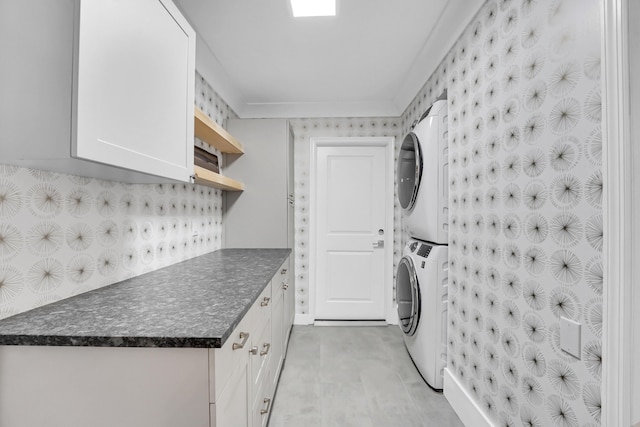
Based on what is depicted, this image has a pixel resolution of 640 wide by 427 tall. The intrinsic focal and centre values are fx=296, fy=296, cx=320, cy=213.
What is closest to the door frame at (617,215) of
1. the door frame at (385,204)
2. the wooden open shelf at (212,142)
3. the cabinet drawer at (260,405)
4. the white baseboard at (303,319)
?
A: the cabinet drawer at (260,405)

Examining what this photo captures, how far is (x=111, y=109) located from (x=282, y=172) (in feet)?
6.18

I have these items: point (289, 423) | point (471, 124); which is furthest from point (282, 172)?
point (289, 423)

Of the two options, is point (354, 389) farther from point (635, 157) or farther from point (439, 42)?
point (439, 42)

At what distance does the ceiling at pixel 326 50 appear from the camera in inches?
67.2

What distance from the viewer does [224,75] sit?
2.48 metres

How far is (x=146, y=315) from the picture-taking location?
2.98 feet

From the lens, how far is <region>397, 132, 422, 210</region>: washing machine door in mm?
2152

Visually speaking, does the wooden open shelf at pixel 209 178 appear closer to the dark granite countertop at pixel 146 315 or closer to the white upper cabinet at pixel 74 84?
the dark granite countertop at pixel 146 315

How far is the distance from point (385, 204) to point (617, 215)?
2.42 meters

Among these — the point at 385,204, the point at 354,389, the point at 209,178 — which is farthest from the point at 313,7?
the point at 354,389

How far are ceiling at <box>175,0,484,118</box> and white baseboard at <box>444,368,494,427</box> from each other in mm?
2115

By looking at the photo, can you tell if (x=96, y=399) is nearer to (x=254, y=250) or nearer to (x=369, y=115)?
(x=254, y=250)

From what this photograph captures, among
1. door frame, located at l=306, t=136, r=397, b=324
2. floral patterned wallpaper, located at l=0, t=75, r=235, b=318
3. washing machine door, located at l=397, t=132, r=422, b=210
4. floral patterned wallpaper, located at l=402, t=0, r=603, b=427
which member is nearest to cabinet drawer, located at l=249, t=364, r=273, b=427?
floral patterned wallpaper, located at l=0, t=75, r=235, b=318

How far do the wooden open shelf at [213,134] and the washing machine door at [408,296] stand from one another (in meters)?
1.66
